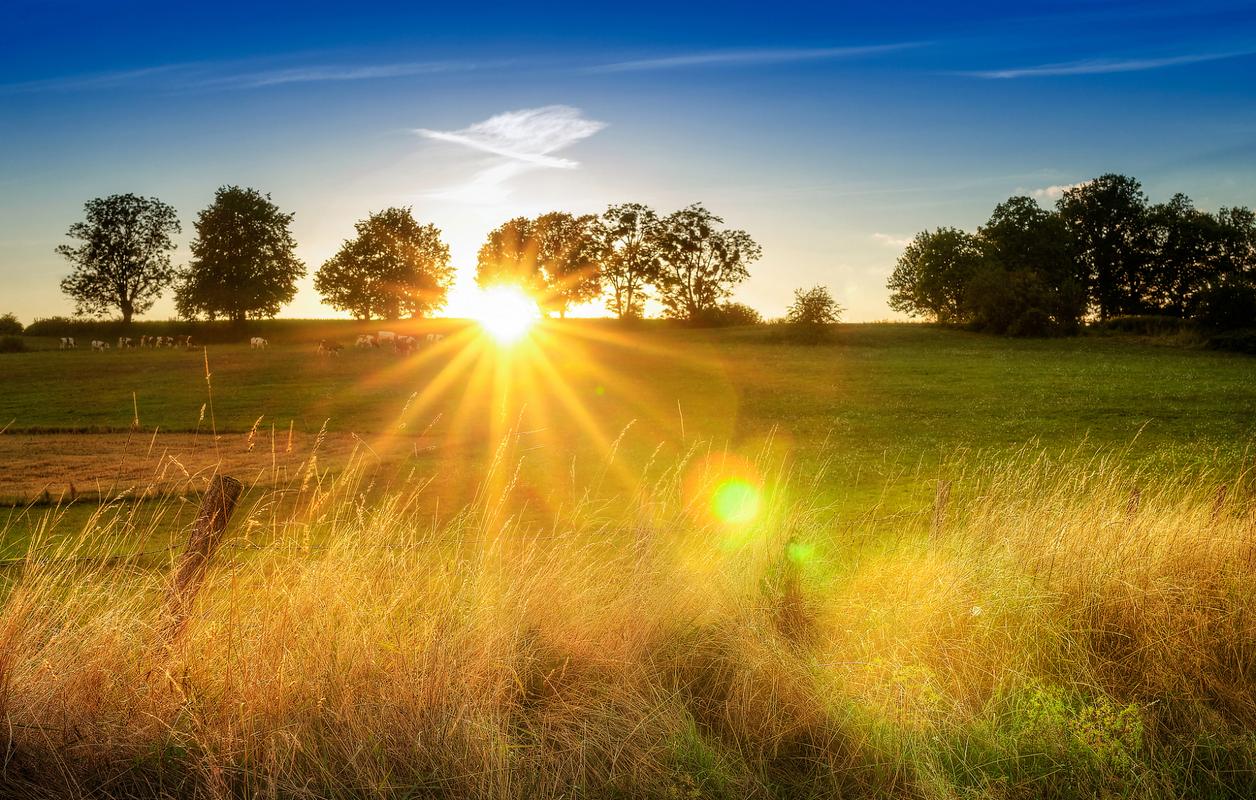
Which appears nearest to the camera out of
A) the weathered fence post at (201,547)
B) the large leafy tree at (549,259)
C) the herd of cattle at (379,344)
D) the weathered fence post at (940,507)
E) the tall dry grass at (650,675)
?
the tall dry grass at (650,675)

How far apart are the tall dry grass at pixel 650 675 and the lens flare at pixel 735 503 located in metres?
2.44

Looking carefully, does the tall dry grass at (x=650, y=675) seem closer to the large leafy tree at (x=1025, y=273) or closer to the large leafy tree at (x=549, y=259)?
the large leafy tree at (x=1025, y=273)

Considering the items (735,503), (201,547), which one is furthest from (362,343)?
(201,547)

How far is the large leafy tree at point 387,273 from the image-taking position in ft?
291

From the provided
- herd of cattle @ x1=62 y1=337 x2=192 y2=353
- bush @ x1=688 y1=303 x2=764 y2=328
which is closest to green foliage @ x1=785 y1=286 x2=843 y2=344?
bush @ x1=688 y1=303 x2=764 y2=328

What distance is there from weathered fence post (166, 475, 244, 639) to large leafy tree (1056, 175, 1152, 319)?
10848 centimetres

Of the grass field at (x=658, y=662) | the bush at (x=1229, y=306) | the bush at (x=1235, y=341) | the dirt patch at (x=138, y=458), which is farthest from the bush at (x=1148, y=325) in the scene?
the grass field at (x=658, y=662)

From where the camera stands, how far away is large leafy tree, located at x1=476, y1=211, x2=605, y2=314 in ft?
328

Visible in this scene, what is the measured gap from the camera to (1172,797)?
6.08m

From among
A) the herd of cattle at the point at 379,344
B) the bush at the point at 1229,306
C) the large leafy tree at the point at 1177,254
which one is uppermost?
the large leafy tree at the point at 1177,254

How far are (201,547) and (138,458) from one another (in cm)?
1747

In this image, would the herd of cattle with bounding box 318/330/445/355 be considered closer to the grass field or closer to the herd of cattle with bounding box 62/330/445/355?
the herd of cattle with bounding box 62/330/445/355

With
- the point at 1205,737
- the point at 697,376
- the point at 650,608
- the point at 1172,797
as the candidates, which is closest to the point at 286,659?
the point at 650,608

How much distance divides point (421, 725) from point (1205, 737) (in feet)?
20.5
